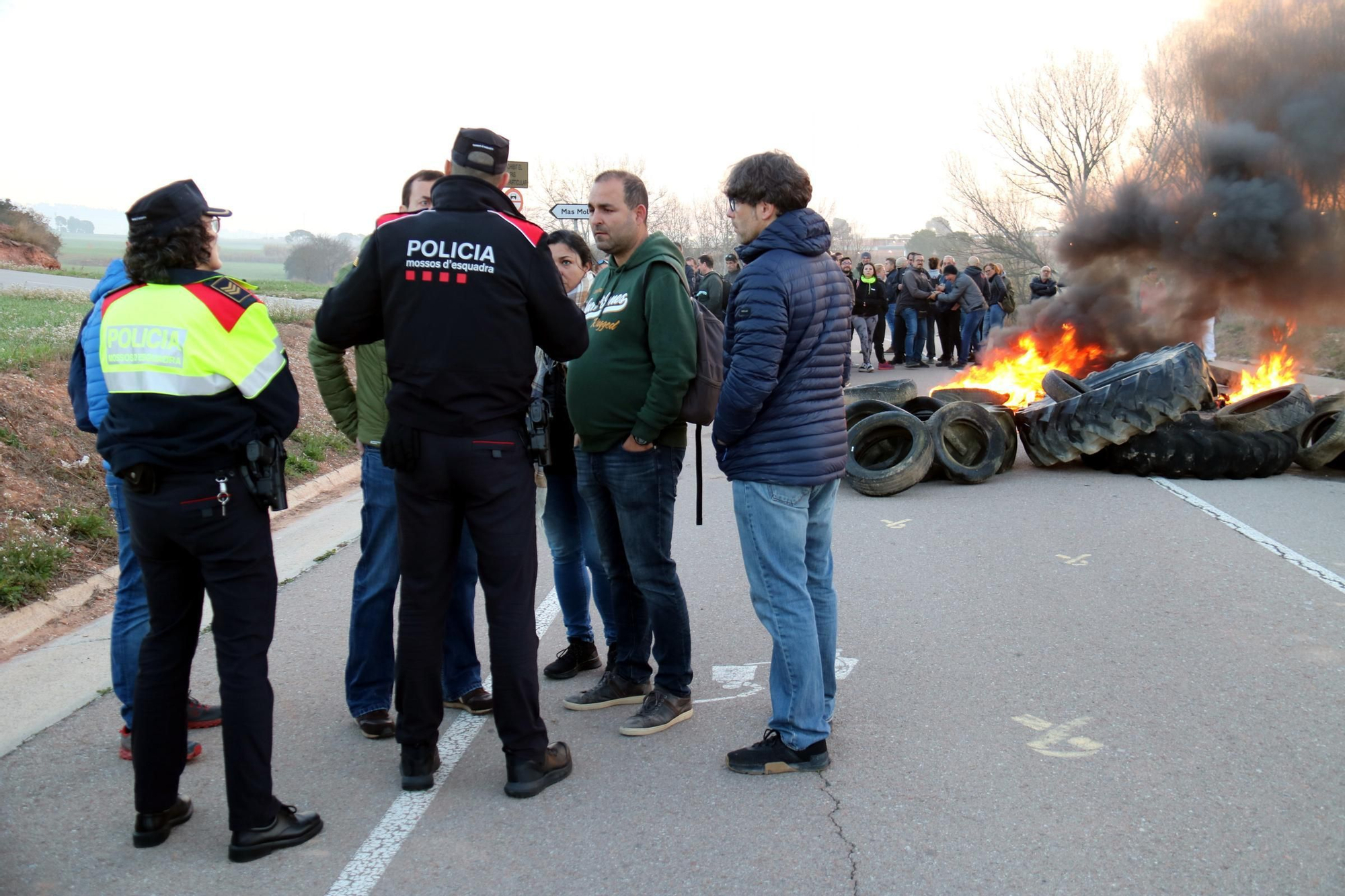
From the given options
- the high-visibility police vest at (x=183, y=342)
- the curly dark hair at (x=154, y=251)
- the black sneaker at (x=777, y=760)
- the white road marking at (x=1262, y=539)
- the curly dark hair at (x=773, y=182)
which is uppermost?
the curly dark hair at (x=773, y=182)

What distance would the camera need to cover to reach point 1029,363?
1462 centimetres

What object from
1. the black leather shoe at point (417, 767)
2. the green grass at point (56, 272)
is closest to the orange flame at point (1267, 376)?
the black leather shoe at point (417, 767)

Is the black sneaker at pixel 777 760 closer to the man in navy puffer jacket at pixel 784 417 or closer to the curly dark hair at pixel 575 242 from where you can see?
the man in navy puffer jacket at pixel 784 417

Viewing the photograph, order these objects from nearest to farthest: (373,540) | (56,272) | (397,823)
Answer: (397,823) < (373,540) < (56,272)

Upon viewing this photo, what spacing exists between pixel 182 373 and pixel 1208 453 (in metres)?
8.71

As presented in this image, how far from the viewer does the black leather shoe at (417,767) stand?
365 cm

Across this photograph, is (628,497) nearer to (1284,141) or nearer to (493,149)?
(493,149)

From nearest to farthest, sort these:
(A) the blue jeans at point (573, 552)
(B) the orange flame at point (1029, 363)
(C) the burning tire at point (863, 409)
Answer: (A) the blue jeans at point (573, 552), (C) the burning tire at point (863, 409), (B) the orange flame at point (1029, 363)

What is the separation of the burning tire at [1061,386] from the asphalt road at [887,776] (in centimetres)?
467

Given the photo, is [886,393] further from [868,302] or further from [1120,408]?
[868,302]

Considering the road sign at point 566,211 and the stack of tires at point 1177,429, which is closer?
the stack of tires at point 1177,429

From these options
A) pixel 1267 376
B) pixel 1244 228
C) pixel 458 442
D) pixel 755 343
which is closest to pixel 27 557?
pixel 458 442

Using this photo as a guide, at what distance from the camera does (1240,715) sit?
4.01 meters

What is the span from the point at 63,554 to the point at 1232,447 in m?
9.33
